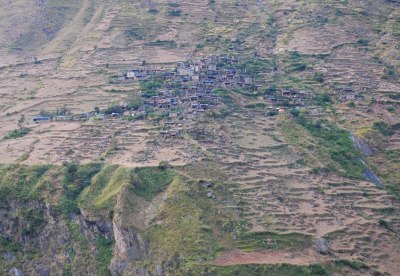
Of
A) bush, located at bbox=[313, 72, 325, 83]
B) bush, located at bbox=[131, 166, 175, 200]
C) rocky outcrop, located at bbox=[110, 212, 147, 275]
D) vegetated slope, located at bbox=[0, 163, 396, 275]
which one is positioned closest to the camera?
vegetated slope, located at bbox=[0, 163, 396, 275]

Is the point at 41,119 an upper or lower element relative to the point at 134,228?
upper

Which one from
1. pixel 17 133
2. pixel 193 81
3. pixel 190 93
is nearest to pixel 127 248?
pixel 17 133

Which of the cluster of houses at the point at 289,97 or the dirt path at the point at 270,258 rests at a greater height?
the cluster of houses at the point at 289,97

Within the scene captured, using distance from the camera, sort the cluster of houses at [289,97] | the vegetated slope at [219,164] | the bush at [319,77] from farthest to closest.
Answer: the bush at [319,77] < the cluster of houses at [289,97] < the vegetated slope at [219,164]

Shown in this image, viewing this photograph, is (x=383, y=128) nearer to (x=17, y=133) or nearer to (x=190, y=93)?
(x=190, y=93)

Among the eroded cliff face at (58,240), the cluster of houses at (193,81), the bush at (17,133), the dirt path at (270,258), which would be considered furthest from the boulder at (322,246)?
the bush at (17,133)

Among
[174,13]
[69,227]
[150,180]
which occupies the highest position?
[174,13]

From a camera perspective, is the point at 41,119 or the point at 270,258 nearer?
the point at 270,258

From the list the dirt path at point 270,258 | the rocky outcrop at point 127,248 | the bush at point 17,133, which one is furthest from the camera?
the bush at point 17,133

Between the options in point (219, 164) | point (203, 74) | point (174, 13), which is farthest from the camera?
point (174, 13)

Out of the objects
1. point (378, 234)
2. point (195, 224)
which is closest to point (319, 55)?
point (378, 234)

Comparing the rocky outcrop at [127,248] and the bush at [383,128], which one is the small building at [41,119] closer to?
the rocky outcrop at [127,248]

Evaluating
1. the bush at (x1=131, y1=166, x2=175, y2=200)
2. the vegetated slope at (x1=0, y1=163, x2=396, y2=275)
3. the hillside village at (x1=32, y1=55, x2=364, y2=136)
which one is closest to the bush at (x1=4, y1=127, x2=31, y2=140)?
the hillside village at (x1=32, y1=55, x2=364, y2=136)

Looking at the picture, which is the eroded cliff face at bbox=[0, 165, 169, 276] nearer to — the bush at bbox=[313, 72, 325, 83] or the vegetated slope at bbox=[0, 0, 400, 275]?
the vegetated slope at bbox=[0, 0, 400, 275]
